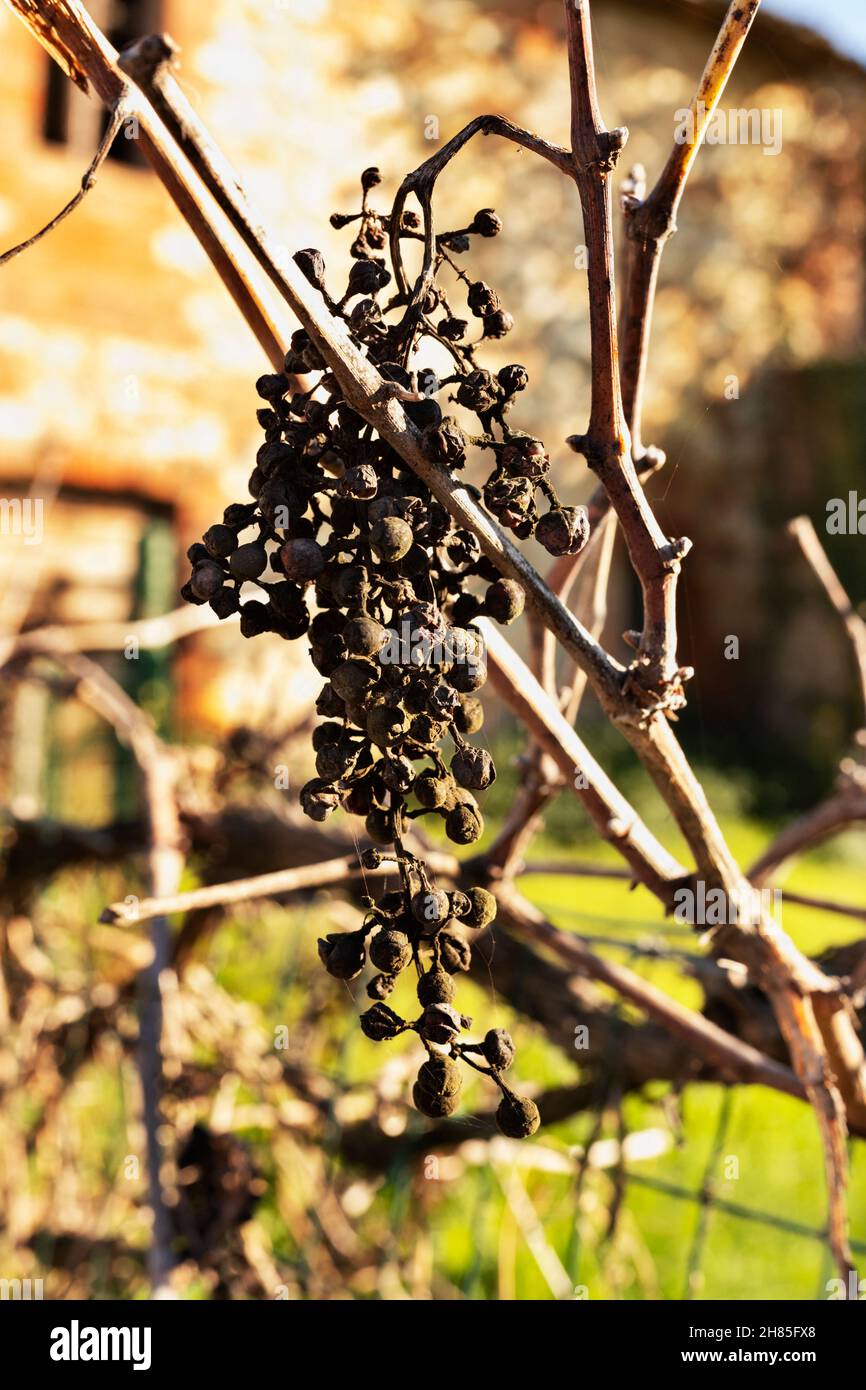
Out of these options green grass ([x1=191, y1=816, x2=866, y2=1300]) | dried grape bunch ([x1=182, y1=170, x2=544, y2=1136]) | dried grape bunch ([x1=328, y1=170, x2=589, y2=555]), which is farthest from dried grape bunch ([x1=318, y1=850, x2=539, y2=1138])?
green grass ([x1=191, y1=816, x2=866, y2=1300])

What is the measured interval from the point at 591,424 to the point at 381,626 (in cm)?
16

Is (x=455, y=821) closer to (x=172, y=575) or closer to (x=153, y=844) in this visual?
(x=153, y=844)

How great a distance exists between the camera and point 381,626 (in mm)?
572

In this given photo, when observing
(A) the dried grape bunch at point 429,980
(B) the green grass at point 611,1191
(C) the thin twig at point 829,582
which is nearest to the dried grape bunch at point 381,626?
(A) the dried grape bunch at point 429,980

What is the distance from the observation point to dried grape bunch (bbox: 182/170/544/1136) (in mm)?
569

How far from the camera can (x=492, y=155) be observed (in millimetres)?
5160

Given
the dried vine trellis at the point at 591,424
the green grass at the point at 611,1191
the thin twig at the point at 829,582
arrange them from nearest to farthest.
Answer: the dried vine trellis at the point at 591,424, the thin twig at the point at 829,582, the green grass at the point at 611,1191

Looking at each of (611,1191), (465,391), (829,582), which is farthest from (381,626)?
(611,1191)

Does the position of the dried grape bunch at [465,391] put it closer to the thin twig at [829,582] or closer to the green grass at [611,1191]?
the thin twig at [829,582]

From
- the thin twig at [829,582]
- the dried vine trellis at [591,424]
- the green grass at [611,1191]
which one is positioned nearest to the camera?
the dried vine trellis at [591,424]

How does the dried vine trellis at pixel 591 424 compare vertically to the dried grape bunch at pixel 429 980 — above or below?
above

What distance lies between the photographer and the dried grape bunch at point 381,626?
57 centimetres

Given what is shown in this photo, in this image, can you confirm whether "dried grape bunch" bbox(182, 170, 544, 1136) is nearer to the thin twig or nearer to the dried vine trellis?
the dried vine trellis
